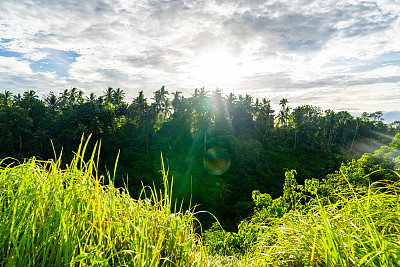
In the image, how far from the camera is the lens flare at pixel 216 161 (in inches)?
1341

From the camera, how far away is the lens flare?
34053mm

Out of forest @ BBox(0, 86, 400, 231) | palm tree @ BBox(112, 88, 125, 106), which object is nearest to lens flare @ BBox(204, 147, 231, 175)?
forest @ BBox(0, 86, 400, 231)

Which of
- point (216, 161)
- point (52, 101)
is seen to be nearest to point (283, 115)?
point (216, 161)

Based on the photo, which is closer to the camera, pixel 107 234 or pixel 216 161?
pixel 107 234

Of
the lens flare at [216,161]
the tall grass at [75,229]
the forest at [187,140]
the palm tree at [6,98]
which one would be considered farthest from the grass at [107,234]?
the palm tree at [6,98]

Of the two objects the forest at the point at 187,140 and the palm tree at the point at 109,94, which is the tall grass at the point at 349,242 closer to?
the forest at the point at 187,140

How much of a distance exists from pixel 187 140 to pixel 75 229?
→ 37.4m

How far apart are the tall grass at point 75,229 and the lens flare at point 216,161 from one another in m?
32.6

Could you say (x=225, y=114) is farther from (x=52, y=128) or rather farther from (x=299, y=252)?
(x=299, y=252)

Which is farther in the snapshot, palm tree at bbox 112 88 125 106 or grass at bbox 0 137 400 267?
palm tree at bbox 112 88 125 106

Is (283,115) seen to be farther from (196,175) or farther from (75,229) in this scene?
(75,229)

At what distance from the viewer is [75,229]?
1.14 metres

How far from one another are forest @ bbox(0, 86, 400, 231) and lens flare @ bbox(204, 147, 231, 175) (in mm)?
174

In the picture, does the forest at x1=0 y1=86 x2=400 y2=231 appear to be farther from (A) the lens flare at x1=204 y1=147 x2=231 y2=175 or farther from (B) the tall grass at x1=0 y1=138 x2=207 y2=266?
(B) the tall grass at x1=0 y1=138 x2=207 y2=266
